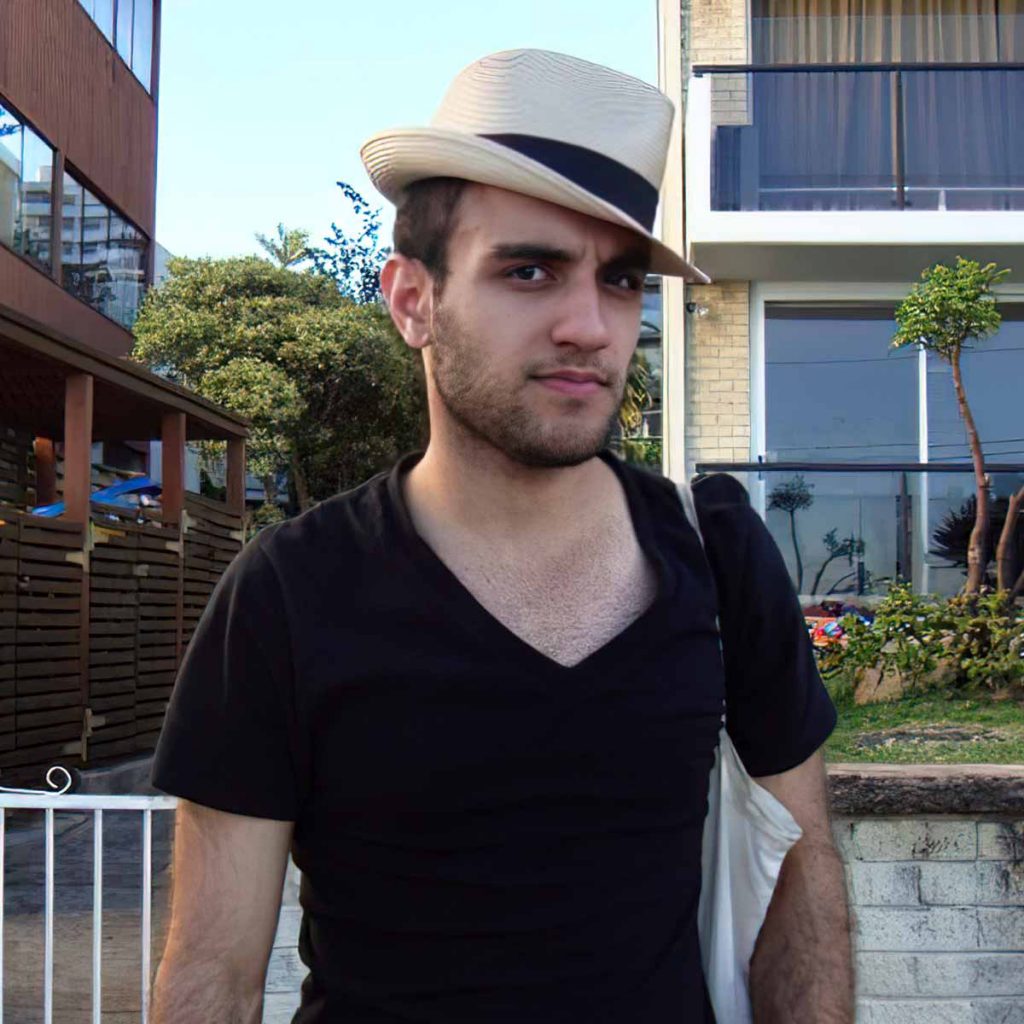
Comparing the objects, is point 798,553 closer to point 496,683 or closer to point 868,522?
point 868,522

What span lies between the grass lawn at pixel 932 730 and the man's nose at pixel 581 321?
277 centimetres

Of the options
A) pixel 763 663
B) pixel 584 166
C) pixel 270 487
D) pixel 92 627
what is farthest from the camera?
pixel 270 487

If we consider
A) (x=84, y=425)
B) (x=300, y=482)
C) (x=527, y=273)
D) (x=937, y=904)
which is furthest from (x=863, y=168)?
(x=300, y=482)

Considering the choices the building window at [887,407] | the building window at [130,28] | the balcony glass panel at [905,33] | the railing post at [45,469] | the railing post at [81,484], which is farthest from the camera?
the building window at [130,28]

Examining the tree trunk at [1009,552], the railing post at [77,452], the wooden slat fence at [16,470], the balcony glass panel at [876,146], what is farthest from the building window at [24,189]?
the tree trunk at [1009,552]

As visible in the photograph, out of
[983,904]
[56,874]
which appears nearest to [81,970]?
[56,874]

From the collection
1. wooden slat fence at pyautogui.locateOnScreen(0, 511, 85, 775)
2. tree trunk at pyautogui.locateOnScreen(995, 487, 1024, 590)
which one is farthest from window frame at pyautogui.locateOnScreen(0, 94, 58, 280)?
tree trunk at pyautogui.locateOnScreen(995, 487, 1024, 590)

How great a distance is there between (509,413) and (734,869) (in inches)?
29.6

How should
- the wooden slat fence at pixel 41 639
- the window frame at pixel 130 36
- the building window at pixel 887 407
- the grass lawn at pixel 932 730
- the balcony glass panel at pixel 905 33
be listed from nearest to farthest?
the grass lawn at pixel 932 730
the wooden slat fence at pixel 41 639
the building window at pixel 887 407
the balcony glass panel at pixel 905 33
the window frame at pixel 130 36

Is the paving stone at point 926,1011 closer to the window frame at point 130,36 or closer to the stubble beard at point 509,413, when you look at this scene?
the stubble beard at point 509,413

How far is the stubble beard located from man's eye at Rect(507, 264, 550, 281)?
102 mm

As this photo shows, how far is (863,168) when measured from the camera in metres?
11.5

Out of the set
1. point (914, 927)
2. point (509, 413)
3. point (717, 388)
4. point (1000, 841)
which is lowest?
point (914, 927)

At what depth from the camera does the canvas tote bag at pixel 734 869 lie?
196 cm
